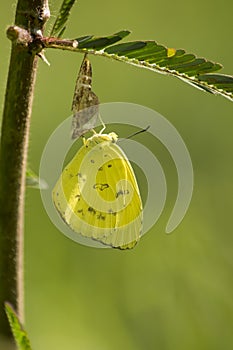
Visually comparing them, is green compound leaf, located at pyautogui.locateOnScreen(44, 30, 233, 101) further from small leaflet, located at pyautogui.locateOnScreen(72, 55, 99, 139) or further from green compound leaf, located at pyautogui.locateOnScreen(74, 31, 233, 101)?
small leaflet, located at pyautogui.locateOnScreen(72, 55, 99, 139)

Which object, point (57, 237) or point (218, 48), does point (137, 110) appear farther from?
point (218, 48)

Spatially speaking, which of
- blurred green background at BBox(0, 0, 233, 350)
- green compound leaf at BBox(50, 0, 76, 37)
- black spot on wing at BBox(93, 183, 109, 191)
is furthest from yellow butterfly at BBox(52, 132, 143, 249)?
green compound leaf at BBox(50, 0, 76, 37)

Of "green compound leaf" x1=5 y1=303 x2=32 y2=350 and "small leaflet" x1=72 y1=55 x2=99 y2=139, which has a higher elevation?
"small leaflet" x1=72 y1=55 x2=99 y2=139

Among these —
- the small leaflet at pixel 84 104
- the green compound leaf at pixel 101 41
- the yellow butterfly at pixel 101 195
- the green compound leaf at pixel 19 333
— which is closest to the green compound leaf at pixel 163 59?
the green compound leaf at pixel 101 41

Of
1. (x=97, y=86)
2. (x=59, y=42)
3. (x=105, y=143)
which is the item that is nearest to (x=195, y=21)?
(x=97, y=86)

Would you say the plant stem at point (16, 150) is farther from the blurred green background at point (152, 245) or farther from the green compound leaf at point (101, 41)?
the blurred green background at point (152, 245)

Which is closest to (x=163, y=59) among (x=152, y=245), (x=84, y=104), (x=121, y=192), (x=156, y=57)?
(x=156, y=57)
